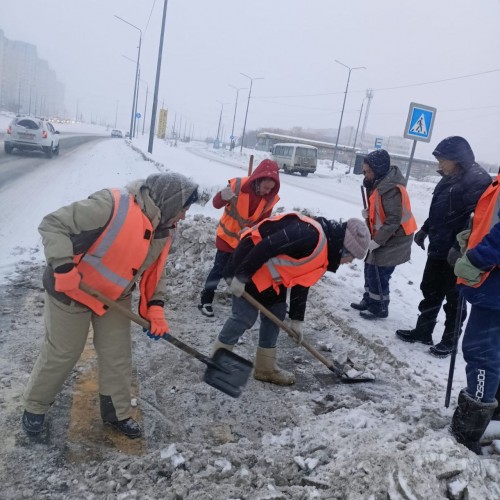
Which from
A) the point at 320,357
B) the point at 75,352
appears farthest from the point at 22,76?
the point at 75,352

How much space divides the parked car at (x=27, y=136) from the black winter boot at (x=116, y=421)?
17731mm

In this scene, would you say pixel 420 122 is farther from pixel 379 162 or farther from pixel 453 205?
pixel 453 205

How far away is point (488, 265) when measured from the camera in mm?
2525

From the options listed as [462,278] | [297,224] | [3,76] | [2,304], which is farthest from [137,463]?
[3,76]

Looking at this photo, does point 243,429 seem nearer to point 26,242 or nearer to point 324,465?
point 324,465

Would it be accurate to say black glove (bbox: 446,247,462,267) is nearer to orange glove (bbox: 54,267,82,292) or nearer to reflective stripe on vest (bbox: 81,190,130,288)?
reflective stripe on vest (bbox: 81,190,130,288)

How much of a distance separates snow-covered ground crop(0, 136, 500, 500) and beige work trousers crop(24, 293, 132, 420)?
10.8 inches

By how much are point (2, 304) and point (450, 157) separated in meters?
4.36

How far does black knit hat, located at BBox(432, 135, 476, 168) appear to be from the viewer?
12.9 ft

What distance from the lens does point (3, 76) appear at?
108 metres

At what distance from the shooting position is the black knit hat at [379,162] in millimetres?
4750

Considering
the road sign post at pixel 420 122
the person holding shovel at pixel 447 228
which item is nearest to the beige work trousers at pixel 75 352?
the person holding shovel at pixel 447 228

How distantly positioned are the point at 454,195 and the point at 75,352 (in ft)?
10.9

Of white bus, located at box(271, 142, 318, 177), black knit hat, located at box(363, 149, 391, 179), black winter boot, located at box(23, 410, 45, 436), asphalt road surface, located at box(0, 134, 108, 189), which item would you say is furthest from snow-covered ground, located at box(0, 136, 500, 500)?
white bus, located at box(271, 142, 318, 177)
